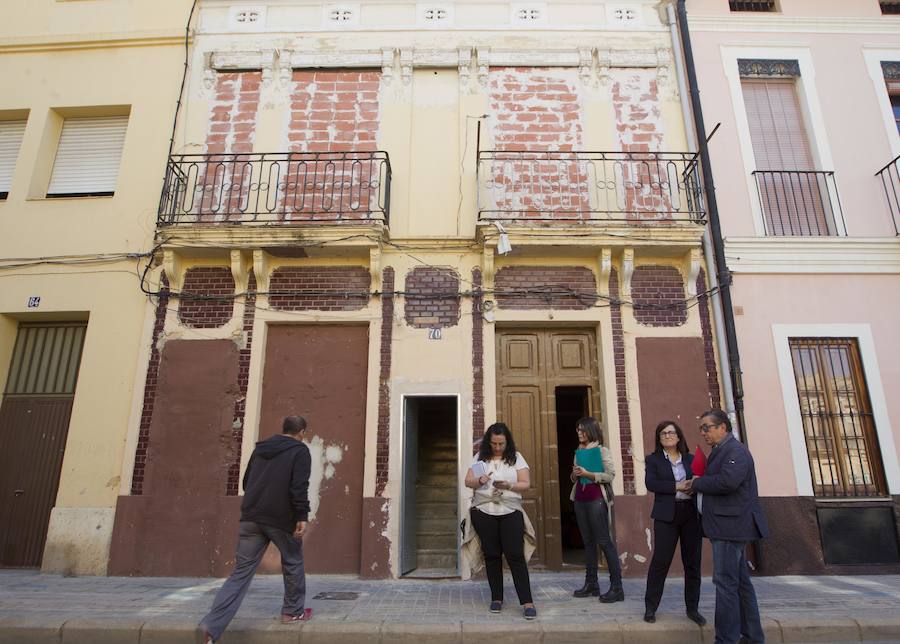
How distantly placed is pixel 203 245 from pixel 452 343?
12.0 feet

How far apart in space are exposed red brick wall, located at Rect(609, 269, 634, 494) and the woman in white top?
2452mm

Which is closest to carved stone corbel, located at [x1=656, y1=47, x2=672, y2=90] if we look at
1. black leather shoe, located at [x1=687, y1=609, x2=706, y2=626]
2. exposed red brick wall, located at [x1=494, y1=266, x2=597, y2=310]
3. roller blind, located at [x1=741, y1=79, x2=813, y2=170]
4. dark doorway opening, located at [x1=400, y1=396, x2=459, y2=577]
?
roller blind, located at [x1=741, y1=79, x2=813, y2=170]

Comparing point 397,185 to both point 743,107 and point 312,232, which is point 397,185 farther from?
point 743,107

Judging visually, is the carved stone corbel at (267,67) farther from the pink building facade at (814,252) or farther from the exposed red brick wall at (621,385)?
the pink building facade at (814,252)

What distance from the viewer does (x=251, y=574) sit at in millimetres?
4539

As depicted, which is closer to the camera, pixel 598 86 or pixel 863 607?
pixel 863 607

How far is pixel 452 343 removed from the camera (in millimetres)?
7422

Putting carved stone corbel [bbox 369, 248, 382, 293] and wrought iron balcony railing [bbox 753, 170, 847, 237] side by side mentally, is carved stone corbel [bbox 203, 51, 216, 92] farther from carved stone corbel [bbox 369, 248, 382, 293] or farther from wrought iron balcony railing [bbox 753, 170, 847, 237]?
wrought iron balcony railing [bbox 753, 170, 847, 237]

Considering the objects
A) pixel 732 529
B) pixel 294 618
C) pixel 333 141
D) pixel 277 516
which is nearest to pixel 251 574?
pixel 277 516

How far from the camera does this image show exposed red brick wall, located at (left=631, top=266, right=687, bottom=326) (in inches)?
297

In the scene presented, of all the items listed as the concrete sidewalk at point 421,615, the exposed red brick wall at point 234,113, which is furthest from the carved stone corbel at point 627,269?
the exposed red brick wall at point 234,113

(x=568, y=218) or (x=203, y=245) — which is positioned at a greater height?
(x=568, y=218)

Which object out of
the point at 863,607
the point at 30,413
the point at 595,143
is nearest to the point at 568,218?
the point at 595,143

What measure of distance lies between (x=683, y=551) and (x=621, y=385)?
273 centimetres
